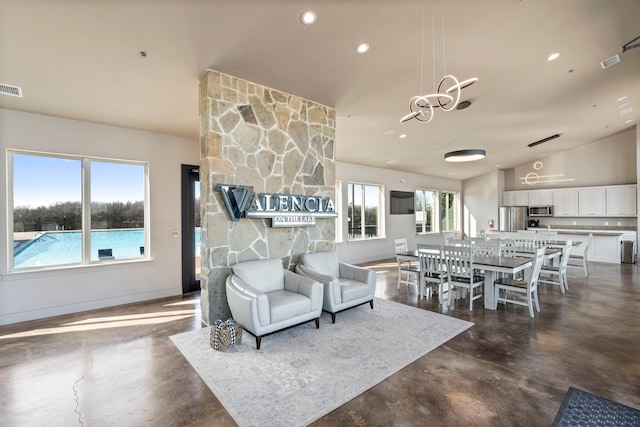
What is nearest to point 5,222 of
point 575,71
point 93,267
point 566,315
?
point 93,267

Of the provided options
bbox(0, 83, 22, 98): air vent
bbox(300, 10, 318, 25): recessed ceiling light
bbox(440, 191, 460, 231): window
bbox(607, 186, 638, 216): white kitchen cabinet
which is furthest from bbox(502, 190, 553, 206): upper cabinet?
bbox(0, 83, 22, 98): air vent

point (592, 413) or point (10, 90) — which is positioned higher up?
point (10, 90)

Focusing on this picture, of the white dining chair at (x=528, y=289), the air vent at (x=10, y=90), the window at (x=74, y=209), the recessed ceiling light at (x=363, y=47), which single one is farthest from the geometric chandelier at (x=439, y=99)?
the air vent at (x=10, y=90)

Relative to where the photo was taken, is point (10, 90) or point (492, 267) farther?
point (492, 267)

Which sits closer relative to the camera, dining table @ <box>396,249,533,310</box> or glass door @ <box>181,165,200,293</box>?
dining table @ <box>396,249,533,310</box>

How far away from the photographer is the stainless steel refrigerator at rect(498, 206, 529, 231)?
35.6ft

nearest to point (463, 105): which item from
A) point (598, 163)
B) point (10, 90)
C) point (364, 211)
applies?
point (364, 211)

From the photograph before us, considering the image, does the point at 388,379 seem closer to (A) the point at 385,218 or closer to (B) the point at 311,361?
(B) the point at 311,361

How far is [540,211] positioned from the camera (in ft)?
34.7

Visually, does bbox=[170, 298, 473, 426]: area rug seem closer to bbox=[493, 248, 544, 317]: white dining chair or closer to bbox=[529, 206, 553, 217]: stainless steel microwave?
bbox=[493, 248, 544, 317]: white dining chair

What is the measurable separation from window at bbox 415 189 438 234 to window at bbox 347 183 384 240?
7.35 feet

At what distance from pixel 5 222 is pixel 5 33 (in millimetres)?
2608

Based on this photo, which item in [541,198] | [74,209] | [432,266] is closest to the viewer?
[74,209]

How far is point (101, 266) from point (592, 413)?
6104 millimetres
